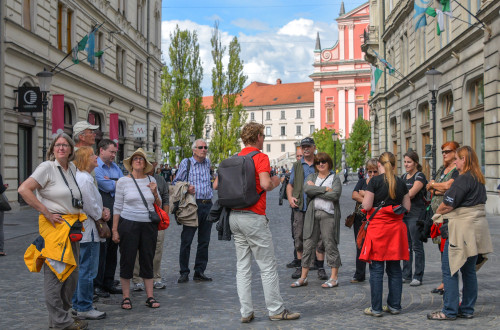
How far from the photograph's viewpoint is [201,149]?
809cm

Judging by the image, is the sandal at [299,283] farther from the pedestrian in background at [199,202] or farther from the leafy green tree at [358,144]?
the leafy green tree at [358,144]

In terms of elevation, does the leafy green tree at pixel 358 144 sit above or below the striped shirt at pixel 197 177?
above

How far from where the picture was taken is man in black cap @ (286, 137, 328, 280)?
8211 mm

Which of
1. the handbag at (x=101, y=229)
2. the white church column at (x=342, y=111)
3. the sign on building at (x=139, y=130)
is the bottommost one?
the handbag at (x=101, y=229)

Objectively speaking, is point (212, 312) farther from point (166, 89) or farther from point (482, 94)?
Answer: point (166, 89)

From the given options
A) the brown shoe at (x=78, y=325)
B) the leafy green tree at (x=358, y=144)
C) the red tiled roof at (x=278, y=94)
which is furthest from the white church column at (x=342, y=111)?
the brown shoe at (x=78, y=325)

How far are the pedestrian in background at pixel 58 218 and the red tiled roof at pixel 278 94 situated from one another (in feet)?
335

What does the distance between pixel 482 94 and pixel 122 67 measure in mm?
20411

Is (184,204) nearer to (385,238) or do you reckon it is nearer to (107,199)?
(107,199)

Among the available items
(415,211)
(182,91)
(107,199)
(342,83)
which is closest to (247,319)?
(107,199)

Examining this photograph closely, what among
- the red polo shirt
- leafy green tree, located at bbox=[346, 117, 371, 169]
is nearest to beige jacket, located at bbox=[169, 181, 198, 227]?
the red polo shirt

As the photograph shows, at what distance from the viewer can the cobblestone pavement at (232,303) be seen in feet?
18.6

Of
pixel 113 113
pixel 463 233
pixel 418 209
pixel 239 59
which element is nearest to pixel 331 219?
pixel 418 209

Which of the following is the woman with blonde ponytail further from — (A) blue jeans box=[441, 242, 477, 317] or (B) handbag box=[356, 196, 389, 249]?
(A) blue jeans box=[441, 242, 477, 317]
